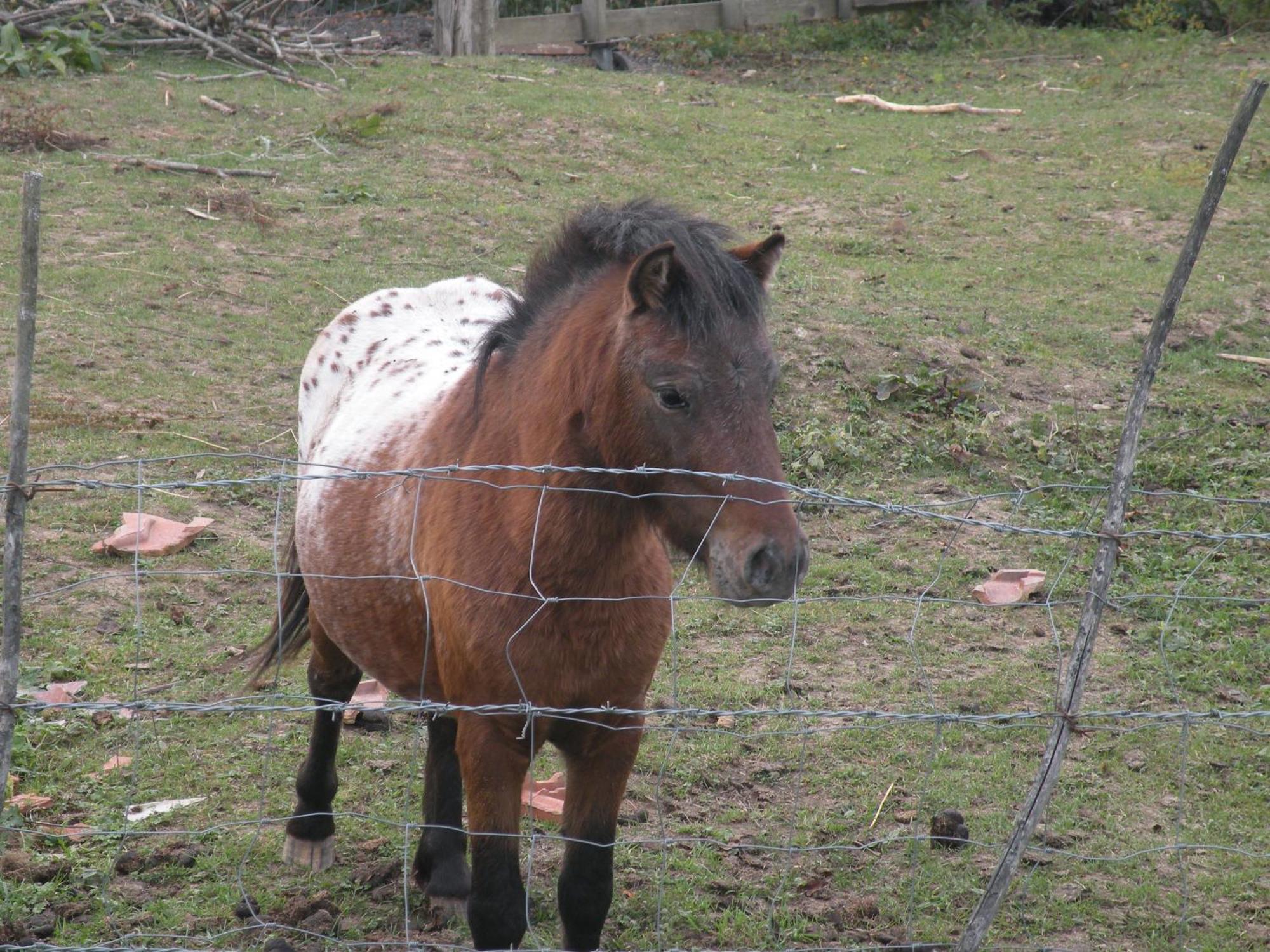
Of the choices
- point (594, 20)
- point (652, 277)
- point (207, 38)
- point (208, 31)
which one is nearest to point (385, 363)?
point (652, 277)

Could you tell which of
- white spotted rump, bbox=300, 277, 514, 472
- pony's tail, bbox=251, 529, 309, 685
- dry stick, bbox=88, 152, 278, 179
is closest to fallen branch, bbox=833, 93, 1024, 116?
dry stick, bbox=88, 152, 278, 179

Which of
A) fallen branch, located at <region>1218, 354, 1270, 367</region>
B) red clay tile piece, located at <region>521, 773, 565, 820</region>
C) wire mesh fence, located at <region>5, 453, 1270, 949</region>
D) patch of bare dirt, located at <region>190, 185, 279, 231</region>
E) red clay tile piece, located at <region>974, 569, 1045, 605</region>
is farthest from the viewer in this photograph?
patch of bare dirt, located at <region>190, 185, 279, 231</region>

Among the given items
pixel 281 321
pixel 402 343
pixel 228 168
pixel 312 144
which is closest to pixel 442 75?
pixel 312 144

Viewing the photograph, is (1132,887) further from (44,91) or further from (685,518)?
(44,91)

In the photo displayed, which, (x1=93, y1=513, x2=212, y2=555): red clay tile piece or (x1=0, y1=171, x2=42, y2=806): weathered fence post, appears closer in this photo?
(x1=0, y1=171, x2=42, y2=806): weathered fence post

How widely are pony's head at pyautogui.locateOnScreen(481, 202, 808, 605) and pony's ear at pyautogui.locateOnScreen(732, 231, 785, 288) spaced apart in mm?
33

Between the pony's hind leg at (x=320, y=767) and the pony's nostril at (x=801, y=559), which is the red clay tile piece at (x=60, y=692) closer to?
the pony's hind leg at (x=320, y=767)

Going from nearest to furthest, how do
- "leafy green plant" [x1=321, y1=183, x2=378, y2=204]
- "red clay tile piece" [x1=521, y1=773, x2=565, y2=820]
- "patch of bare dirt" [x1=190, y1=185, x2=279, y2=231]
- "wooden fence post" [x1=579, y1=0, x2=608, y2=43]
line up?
"red clay tile piece" [x1=521, y1=773, x2=565, y2=820]
"patch of bare dirt" [x1=190, y1=185, x2=279, y2=231]
"leafy green plant" [x1=321, y1=183, x2=378, y2=204]
"wooden fence post" [x1=579, y1=0, x2=608, y2=43]

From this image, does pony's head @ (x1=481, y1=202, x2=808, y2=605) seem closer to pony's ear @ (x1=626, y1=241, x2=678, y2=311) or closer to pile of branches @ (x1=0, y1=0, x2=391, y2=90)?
pony's ear @ (x1=626, y1=241, x2=678, y2=311)

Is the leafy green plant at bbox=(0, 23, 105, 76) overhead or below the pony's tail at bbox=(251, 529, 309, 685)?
overhead

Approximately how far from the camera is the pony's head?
2.79 metres

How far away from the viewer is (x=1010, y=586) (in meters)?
5.68

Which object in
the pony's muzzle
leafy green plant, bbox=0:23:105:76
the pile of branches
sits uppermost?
the pile of branches

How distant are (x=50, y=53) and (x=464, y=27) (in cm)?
449
